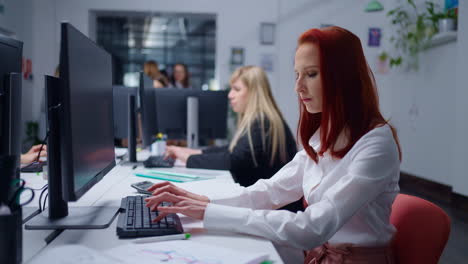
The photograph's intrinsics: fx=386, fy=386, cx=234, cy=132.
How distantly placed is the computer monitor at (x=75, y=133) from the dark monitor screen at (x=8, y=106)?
13 centimetres

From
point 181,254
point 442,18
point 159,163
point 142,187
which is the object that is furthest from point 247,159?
point 442,18

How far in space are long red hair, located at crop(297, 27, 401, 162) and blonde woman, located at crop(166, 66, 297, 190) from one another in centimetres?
101

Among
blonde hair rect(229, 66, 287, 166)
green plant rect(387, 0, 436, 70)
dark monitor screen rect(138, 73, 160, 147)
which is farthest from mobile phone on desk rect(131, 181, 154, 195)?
green plant rect(387, 0, 436, 70)

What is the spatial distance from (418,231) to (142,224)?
0.66 metres

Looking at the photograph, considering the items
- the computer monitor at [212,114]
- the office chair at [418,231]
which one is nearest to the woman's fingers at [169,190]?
the office chair at [418,231]

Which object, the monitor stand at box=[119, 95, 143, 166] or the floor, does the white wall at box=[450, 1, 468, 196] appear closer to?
the floor

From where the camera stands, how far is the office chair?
897mm

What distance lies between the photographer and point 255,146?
202cm

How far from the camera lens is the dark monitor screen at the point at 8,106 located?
3.03ft

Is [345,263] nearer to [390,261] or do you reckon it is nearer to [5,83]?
[390,261]

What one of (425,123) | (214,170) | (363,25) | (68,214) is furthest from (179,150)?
(363,25)

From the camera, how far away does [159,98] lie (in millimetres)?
2496

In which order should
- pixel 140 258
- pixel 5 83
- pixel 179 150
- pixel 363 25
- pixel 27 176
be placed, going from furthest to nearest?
pixel 363 25 → pixel 179 150 → pixel 27 176 → pixel 5 83 → pixel 140 258

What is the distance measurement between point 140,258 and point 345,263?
0.51 m
